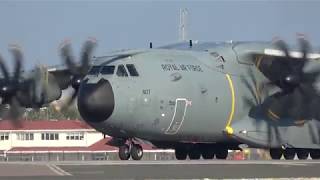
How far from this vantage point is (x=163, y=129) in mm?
28281

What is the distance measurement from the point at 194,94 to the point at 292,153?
529 centimetres

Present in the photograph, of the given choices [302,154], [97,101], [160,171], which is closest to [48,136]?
[302,154]

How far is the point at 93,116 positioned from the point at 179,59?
14.0ft

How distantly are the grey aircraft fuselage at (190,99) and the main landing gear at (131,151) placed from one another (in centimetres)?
41

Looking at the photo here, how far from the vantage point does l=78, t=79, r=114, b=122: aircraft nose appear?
87.1 ft

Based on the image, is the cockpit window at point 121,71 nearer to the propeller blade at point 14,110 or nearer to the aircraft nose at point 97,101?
the aircraft nose at point 97,101

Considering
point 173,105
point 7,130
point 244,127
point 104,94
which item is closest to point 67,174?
point 104,94

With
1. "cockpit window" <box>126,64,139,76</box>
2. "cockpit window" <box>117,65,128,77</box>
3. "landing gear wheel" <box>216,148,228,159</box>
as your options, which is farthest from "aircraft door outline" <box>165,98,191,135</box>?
"landing gear wheel" <box>216,148,228,159</box>

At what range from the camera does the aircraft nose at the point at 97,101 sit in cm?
2656

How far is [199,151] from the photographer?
104 ft

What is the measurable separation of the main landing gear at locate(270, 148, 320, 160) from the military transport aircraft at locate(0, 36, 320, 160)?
0.04 meters

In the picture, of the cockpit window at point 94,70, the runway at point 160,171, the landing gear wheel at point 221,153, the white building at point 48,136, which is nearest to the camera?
the runway at point 160,171

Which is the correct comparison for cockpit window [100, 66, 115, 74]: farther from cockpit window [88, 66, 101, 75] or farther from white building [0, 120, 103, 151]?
white building [0, 120, 103, 151]

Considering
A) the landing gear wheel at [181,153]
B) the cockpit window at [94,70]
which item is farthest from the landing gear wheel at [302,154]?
the cockpit window at [94,70]
